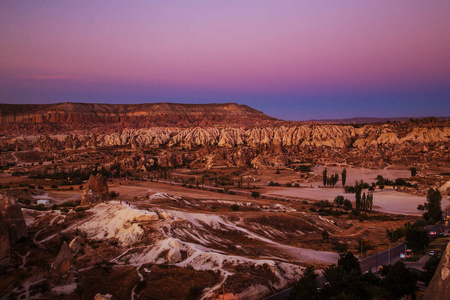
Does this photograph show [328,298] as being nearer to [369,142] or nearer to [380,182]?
[380,182]

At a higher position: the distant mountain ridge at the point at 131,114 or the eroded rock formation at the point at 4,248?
the distant mountain ridge at the point at 131,114

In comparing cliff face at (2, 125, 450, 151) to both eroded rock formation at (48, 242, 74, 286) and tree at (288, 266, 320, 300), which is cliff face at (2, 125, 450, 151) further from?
eroded rock formation at (48, 242, 74, 286)

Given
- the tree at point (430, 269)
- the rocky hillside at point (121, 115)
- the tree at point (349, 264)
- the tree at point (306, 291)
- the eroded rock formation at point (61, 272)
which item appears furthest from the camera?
the rocky hillside at point (121, 115)

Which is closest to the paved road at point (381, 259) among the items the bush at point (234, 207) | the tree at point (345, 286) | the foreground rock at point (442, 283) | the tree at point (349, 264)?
the tree at point (349, 264)

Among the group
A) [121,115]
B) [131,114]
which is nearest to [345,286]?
[131,114]

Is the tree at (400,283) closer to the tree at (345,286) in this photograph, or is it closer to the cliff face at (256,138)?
the tree at (345,286)

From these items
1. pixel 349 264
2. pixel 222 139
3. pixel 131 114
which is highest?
pixel 131 114

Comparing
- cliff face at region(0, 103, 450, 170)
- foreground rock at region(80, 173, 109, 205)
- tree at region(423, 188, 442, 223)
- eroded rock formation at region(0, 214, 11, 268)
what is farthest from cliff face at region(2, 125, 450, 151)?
eroded rock formation at region(0, 214, 11, 268)

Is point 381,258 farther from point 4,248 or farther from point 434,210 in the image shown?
point 4,248

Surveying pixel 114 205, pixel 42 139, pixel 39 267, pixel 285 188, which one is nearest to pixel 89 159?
pixel 42 139
